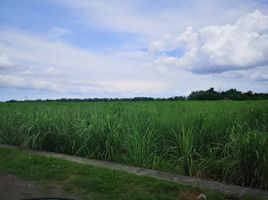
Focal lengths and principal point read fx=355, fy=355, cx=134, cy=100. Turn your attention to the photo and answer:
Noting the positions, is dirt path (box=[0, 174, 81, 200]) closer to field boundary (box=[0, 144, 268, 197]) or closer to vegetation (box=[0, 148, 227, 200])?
vegetation (box=[0, 148, 227, 200])

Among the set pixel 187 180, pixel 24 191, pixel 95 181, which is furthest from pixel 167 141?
pixel 24 191

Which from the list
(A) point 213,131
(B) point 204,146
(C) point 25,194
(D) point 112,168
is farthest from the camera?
(A) point 213,131

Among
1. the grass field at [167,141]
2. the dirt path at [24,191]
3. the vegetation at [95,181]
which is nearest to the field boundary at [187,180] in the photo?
the vegetation at [95,181]

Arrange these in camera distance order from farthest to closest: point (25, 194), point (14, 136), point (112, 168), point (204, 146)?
point (14, 136), point (204, 146), point (112, 168), point (25, 194)

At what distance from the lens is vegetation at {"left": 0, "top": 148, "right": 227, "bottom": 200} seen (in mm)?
3438

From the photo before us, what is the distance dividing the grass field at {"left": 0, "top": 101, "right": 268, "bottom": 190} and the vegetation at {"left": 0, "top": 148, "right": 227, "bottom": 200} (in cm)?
96

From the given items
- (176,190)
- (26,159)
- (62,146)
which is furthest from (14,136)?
(176,190)

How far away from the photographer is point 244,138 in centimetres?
464

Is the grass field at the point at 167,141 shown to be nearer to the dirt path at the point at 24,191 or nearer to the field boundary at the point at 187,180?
the field boundary at the point at 187,180

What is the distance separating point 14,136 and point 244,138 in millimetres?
4317

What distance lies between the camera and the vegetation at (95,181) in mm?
3438

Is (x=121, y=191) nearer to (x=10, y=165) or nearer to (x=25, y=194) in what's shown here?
(x=25, y=194)

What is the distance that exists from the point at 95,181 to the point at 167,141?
240 cm

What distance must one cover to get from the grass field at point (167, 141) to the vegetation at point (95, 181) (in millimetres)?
959
